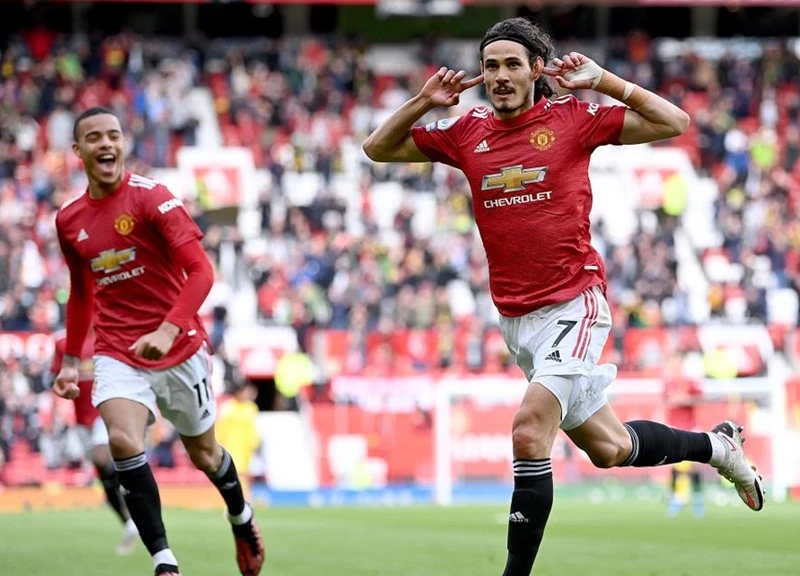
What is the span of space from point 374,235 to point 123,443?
20.6 metres

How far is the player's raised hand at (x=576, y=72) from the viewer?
718 cm

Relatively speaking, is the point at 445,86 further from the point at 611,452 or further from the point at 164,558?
the point at 164,558

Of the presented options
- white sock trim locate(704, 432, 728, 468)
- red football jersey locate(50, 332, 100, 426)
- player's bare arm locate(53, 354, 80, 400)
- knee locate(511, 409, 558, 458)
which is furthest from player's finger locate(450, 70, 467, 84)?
red football jersey locate(50, 332, 100, 426)

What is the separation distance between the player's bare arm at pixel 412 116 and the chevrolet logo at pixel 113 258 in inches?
64.6

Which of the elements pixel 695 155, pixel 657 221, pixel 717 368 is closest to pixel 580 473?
pixel 717 368

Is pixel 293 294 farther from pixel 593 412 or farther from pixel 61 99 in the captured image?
pixel 593 412

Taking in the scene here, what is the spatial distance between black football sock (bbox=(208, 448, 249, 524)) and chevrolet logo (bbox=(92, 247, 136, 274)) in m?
1.32

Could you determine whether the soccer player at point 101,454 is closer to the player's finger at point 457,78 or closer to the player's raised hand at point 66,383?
the player's raised hand at point 66,383

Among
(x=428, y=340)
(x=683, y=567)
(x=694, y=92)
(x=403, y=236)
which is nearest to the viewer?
(x=683, y=567)

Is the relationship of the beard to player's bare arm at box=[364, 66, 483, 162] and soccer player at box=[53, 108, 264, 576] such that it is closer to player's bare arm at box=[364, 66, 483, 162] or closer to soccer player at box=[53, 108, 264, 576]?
player's bare arm at box=[364, 66, 483, 162]

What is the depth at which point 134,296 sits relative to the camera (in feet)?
28.7

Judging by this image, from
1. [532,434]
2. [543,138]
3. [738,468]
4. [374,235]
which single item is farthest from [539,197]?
[374,235]

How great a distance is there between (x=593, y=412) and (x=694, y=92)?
27.4 meters

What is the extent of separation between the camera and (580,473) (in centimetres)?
2258
